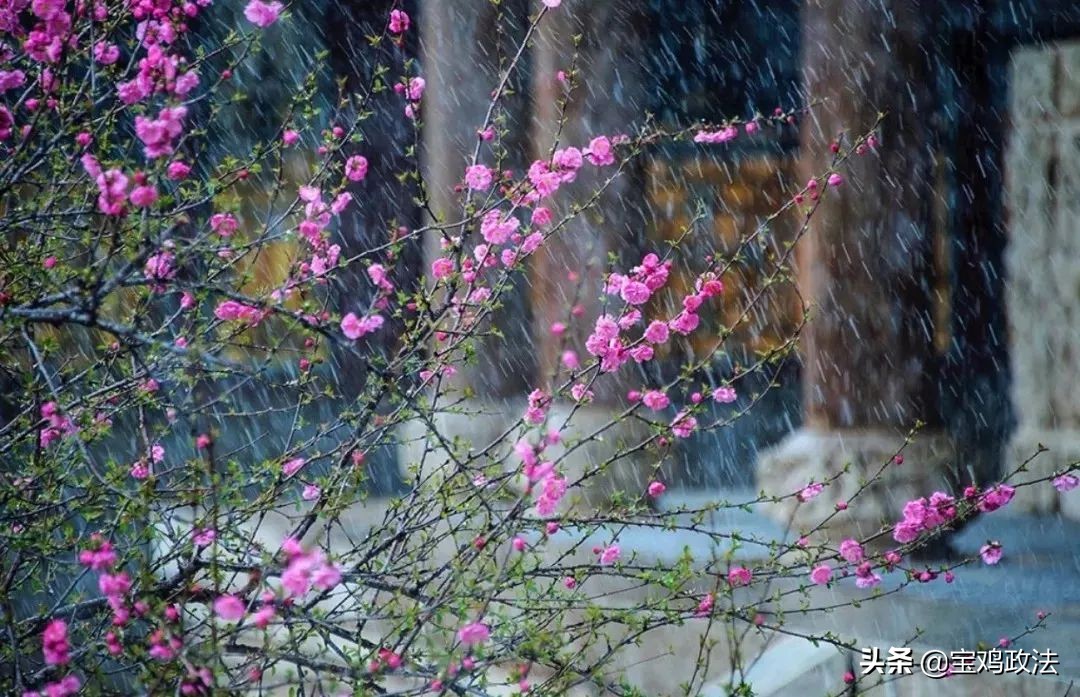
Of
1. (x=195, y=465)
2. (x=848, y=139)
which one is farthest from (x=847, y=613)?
(x=195, y=465)

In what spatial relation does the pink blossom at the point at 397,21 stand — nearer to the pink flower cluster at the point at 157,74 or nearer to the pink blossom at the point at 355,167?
the pink blossom at the point at 355,167

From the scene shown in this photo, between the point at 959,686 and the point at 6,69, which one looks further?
the point at 959,686

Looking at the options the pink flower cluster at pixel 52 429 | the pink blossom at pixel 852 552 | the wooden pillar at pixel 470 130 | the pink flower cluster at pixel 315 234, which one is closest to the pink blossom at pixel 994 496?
the pink blossom at pixel 852 552

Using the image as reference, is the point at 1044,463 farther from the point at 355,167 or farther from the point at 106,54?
the point at 106,54

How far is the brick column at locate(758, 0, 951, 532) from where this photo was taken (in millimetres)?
5148

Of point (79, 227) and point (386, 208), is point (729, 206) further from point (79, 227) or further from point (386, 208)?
point (79, 227)

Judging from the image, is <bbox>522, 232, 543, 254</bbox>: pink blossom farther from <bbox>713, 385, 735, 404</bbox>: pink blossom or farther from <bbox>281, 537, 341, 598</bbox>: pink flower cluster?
<bbox>281, 537, 341, 598</bbox>: pink flower cluster

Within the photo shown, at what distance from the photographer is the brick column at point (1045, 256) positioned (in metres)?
6.39

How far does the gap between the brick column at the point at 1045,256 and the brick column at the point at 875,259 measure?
4.97 feet

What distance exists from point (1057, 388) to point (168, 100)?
225 inches

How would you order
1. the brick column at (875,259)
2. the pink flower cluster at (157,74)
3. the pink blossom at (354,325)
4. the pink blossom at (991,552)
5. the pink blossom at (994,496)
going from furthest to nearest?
the brick column at (875,259), the pink blossom at (991,552), the pink blossom at (994,496), the pink blossom at (354,325), the pink flower cluster at (157,74)

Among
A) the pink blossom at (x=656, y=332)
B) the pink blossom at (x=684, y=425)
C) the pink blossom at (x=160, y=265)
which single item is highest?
the pink blossom at (x=160, y=265)

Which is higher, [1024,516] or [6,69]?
[6,69]

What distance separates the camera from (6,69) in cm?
302
